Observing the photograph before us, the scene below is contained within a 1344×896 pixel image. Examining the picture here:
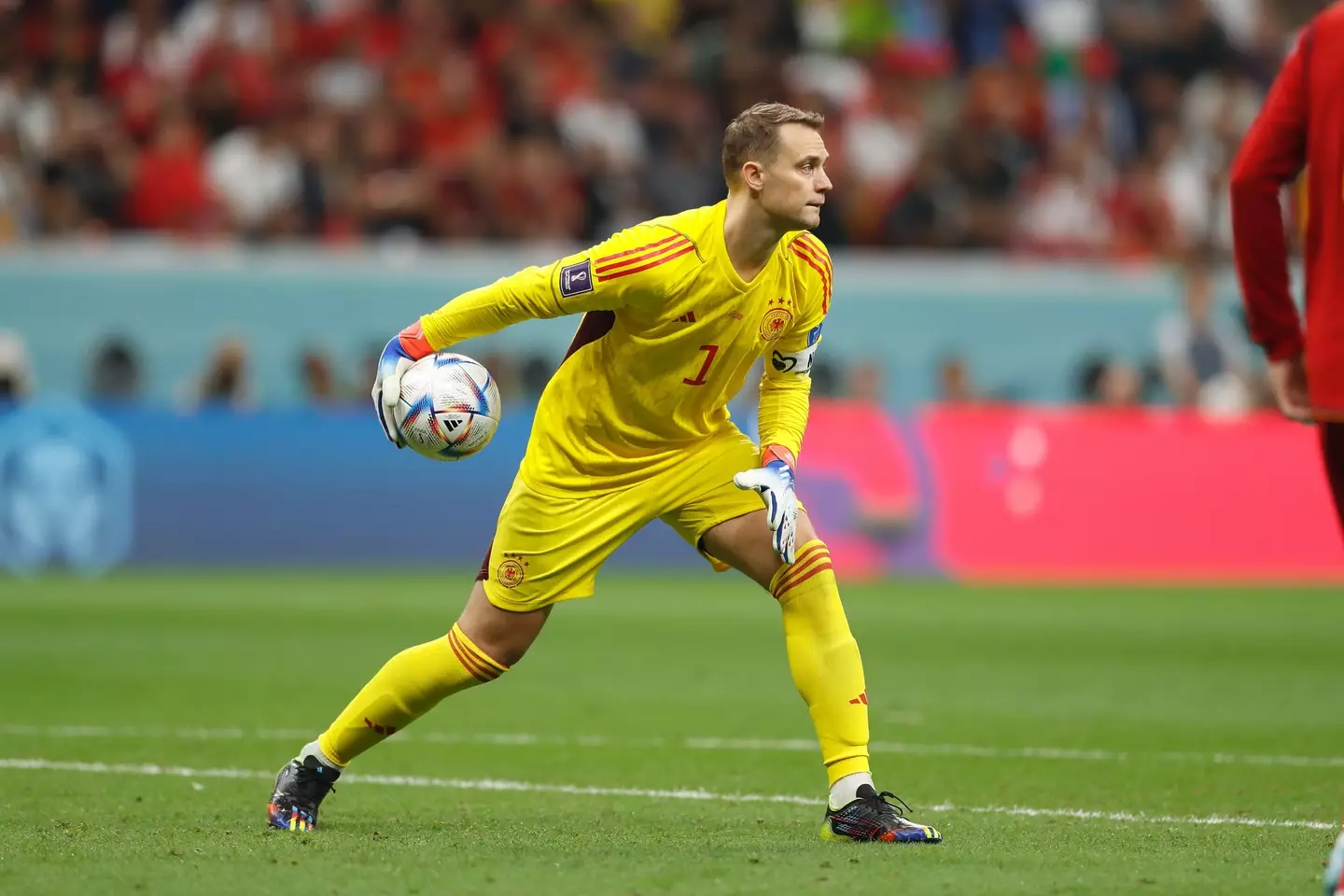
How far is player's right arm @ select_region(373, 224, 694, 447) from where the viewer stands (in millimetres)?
6453

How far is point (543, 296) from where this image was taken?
6.46 metres

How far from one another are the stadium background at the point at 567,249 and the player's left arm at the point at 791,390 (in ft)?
36.0

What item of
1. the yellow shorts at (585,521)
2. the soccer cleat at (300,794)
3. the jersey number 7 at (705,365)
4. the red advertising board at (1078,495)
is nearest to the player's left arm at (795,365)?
the yellow shorts at (585,521)

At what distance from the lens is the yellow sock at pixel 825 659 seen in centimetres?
657

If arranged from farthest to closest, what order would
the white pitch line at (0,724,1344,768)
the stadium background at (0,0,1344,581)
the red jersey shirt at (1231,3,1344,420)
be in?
the stadium background at (0,0,1344,581), the white pitch line at (0,724,1344,768), the red jersey shirt at (1231,3,1344,420)

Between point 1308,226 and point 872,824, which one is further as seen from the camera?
point 872,824

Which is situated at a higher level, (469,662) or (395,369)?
(395,369)

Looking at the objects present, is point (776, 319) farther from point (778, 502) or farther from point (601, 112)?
point (601, 112)

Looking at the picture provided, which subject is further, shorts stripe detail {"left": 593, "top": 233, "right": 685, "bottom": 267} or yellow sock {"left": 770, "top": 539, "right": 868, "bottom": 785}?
yellow sock {"left": 770, "top": 539, "right": 868, "bottom": 785}

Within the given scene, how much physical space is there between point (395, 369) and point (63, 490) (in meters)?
11.3

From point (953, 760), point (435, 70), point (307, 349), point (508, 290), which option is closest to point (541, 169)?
point (435, 70)

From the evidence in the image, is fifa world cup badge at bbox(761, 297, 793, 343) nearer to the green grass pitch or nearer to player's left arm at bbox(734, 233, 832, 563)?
player's left arm at bbox(734, 233, 832, 563)

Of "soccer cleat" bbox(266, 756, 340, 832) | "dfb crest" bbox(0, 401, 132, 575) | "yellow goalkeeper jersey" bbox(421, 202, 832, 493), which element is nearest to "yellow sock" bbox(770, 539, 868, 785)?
"yellow goalkeeper jersey" bbox(421, 202, 832, 493)

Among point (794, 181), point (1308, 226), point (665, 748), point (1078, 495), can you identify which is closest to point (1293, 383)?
point (1308, 226)
